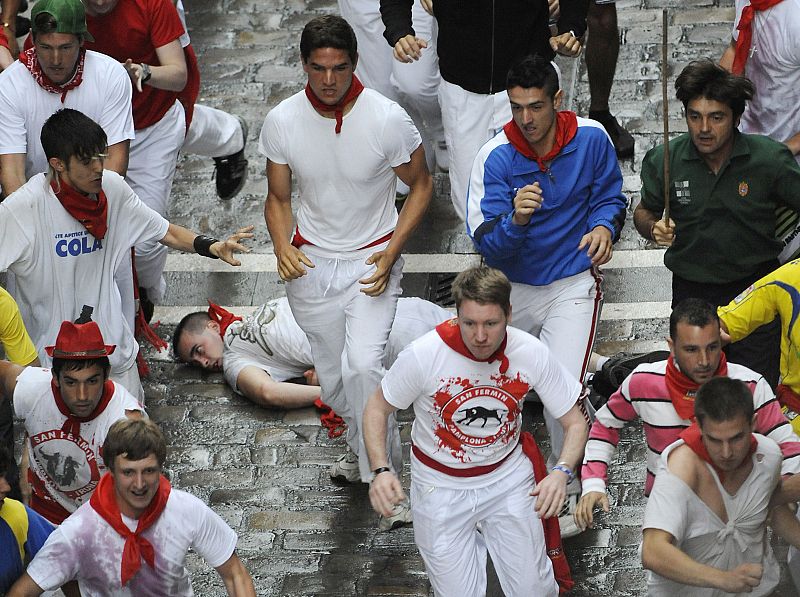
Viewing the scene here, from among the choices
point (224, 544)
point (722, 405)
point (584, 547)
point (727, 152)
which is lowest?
point (584, 547)

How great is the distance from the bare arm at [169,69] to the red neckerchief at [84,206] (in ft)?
5.22

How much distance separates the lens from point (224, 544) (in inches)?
254

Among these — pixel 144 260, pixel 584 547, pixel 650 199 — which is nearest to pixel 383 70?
pixel 144 260

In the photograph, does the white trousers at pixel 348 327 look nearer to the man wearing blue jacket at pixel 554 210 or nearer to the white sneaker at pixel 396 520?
the white sneaker at pixel 396 520

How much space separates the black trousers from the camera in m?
7.50

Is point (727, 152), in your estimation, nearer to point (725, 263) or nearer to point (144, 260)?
point (725, 263)

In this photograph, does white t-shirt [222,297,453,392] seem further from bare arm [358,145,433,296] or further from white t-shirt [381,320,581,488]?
white t-shirt [381,320,581,488]

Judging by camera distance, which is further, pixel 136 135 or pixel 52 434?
pixel 136 135

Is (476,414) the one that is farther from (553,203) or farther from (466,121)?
(466,121)

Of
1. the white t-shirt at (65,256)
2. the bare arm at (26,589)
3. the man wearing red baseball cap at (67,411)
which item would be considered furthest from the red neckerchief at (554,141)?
the bare arm at (26,589)

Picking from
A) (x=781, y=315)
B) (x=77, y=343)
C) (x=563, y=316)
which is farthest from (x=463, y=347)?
(x=77, y=343)

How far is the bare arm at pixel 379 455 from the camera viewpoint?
22.1ft

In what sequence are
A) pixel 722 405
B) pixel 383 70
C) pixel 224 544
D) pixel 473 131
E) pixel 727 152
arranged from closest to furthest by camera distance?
1. pixel 722 405
2. pixel 224 544
3. pixel 727 152
4. pixel 473 131
5. pixel 383 70

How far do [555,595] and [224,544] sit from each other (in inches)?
63.6
